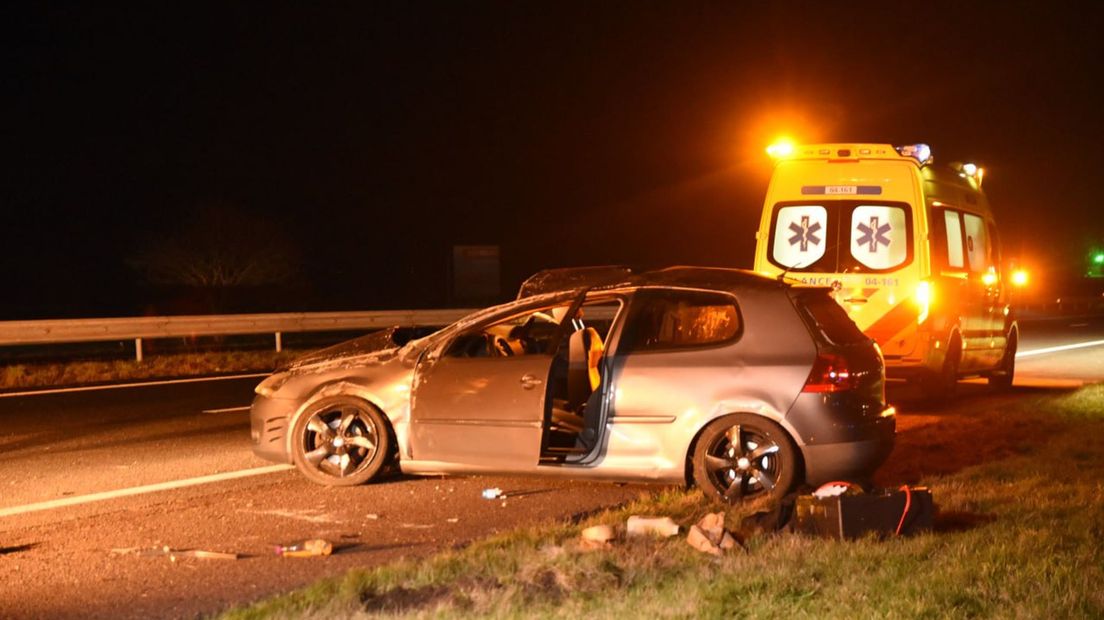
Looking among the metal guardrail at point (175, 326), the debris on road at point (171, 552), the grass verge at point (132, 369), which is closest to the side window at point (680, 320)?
the debris on road at point (171, 552)

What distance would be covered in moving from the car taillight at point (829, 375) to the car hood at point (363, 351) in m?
2.75

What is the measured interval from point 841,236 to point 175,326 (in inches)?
427

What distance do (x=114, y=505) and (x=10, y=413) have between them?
5544 mm

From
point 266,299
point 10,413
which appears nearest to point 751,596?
point 10,413

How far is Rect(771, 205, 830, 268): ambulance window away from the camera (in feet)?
41.2

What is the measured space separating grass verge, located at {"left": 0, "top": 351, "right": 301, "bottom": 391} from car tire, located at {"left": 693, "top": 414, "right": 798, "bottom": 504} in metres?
11.1

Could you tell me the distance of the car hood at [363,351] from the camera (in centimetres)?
820

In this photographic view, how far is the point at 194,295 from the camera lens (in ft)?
101

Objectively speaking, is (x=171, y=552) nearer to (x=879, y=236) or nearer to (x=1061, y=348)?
(x=879, y=236)

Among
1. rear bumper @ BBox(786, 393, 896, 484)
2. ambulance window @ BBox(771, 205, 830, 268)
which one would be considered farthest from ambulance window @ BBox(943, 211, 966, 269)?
rear bumper @ BBox(786, 393, 896, 484)

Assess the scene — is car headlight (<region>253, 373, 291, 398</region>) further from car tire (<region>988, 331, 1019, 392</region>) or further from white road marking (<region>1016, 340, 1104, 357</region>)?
white road marking (<region>1016, 340, 1104, 357</region>)

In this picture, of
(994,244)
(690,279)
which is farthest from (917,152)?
(690,279)

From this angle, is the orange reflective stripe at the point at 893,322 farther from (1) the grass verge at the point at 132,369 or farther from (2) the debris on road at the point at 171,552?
(1) the grass verge at the point at 132,369

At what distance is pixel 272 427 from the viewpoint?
830 cm
